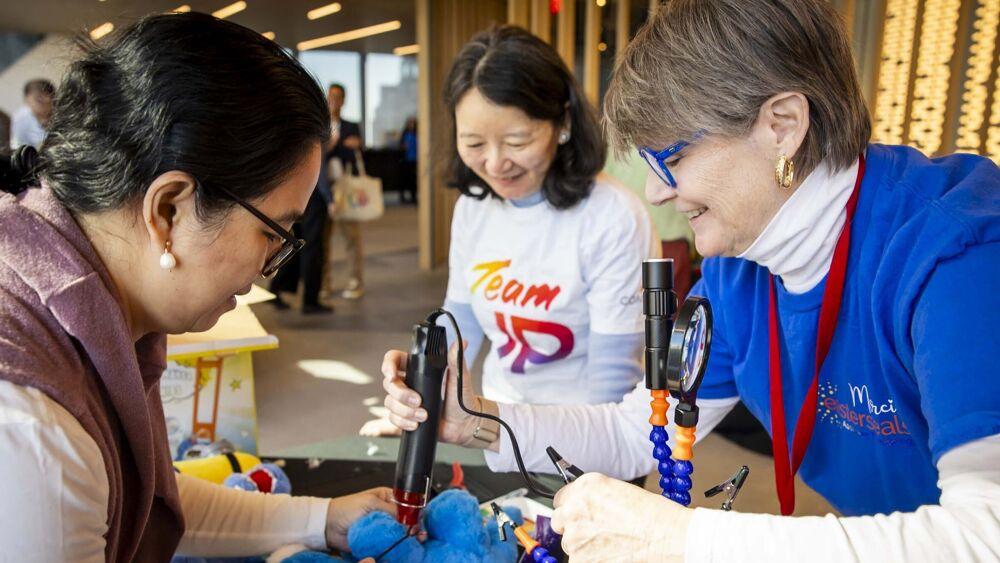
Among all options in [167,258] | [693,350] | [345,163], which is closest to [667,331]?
[693,350]

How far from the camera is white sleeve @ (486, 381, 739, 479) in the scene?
1251 mm

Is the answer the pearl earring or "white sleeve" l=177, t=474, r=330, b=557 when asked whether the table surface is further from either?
the pearl earring

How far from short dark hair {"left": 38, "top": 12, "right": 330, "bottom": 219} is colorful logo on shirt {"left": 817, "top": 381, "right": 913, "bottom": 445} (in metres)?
0.82

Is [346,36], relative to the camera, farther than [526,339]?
Yes

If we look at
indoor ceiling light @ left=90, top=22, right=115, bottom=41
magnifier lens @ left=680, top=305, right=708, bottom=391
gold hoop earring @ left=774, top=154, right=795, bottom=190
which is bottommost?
magnifier lens @ left=680, top=305, right=708, bottom=391

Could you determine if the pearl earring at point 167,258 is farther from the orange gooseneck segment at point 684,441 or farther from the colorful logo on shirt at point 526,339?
the colorful logo on shirt at point 526,339

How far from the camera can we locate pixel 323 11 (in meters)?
10.2

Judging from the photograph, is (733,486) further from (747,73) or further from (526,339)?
(526,339)

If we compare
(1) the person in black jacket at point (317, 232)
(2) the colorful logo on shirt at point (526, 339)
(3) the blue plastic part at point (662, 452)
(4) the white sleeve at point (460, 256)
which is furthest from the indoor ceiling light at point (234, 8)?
(3) the blue plastic part at point (662, 452)

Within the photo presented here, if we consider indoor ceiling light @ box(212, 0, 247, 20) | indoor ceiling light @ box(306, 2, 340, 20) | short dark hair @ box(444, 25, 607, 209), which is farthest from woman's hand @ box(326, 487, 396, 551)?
indoor ceiling light @ box(306, 2, 340, 20)

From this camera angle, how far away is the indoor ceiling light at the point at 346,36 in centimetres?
1120

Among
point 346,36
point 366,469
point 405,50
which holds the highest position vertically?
point 346,36

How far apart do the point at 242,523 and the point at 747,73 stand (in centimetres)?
97

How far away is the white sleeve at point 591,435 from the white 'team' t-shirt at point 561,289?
0.30 m
